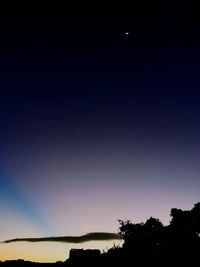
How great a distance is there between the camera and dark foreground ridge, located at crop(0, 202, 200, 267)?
5369cm

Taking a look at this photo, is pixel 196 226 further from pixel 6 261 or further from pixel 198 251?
pixel 6 261

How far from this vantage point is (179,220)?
226ft

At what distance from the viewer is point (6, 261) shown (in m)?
56.0

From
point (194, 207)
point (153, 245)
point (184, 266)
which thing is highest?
point (194, 207)

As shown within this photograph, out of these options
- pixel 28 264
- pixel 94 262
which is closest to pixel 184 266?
pixel 94 262

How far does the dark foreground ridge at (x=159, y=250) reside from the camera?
5369 cm

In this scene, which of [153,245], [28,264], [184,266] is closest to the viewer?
[184,266]

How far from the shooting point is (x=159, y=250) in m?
62.5

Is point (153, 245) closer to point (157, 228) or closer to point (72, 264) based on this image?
point (157, 228)

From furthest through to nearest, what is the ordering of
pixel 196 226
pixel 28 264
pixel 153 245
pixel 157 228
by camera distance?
pixel 157 228
pixel 153 245
pixel 196 226
pixel 28 264

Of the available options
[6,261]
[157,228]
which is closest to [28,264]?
[6,261]

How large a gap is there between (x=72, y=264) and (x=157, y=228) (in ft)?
103

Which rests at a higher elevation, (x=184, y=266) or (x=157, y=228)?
(x=157, y=228)

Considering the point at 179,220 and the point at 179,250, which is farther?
the point at 179,220
